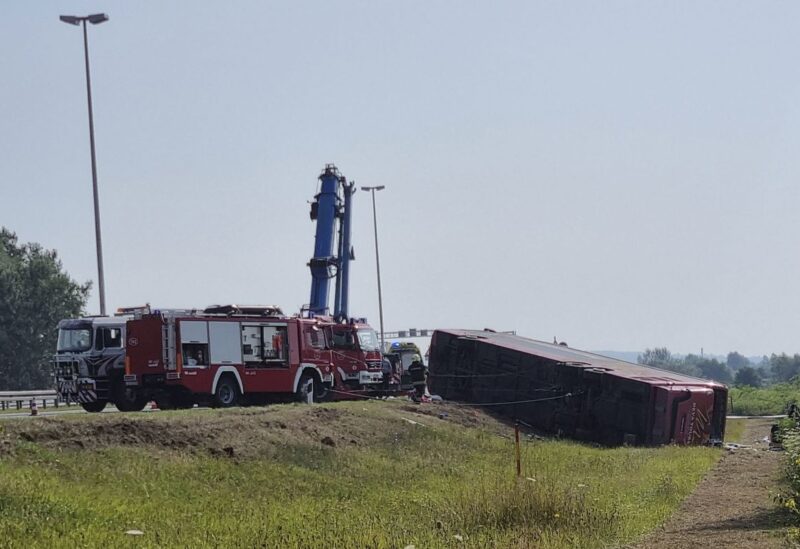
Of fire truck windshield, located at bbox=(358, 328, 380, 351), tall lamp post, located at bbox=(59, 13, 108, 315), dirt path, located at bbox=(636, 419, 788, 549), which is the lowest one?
dirt path, located at bbox=(636, 419, 788, 549)

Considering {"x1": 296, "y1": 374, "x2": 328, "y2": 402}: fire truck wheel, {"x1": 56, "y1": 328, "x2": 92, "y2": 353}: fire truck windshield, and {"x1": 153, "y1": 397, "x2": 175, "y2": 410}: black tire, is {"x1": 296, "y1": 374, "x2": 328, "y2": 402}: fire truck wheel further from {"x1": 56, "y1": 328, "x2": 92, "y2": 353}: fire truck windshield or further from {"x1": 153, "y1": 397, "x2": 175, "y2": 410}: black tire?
{"x1": 56, "y1": 328, "x2": 92, "y2": 353}: fire truck windshield

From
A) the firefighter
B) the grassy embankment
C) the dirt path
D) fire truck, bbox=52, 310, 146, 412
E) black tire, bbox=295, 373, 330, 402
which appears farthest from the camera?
the firefighter

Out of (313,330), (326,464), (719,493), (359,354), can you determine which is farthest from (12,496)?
(359,354)

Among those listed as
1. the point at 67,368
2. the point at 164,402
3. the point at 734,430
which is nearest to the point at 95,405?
the point at 67,368

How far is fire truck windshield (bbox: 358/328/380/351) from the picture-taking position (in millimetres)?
36125

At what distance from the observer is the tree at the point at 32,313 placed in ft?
239

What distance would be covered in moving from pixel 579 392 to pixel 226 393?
926 cm

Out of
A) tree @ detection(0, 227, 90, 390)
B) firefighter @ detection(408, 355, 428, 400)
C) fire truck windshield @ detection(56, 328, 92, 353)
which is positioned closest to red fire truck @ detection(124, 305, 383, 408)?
fire truck windshield @ detection(56, 328, 92, 353)

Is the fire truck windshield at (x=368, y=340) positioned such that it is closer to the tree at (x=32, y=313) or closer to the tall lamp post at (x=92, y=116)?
the tall lamp post at (x=92, y=116)

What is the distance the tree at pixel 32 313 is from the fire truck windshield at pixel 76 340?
1732 inches

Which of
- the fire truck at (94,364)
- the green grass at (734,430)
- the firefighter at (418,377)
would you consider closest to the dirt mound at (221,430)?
the fire truck at (94,364)

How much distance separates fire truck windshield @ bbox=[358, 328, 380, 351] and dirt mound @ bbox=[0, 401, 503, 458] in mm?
9559

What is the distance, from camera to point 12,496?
→ 12.8 metres

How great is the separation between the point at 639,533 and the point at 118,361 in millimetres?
16316
